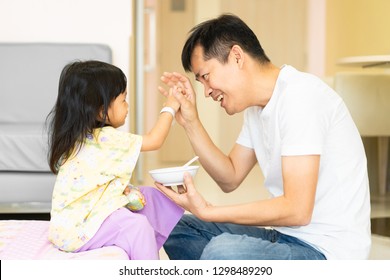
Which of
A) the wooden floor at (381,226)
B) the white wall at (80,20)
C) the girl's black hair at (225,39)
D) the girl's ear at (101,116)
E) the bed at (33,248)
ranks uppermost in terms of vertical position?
the white wall at (80,20)

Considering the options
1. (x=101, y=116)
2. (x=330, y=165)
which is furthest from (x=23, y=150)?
(x=330, y=165)

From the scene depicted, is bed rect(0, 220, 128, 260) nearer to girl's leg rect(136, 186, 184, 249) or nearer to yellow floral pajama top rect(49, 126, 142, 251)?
yellow floral pajama top rect(49, 126, 142, 251)

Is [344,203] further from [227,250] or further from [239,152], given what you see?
[239,152]

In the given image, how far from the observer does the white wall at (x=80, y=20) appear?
140 inches

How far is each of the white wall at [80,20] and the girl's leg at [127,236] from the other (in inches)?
84.3

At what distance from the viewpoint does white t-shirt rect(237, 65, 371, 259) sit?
4.67 feet

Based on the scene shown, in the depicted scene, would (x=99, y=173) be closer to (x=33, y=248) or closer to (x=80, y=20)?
(x=33, y=248)

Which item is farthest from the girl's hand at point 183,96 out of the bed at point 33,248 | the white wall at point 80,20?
the white wall at point 80,20

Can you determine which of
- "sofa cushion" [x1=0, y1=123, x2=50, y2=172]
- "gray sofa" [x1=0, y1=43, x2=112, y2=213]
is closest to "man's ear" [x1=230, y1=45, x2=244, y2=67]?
"sofa cushion" [x1=0, y1=123, x2=50, y2=172]

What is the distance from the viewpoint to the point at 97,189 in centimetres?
157

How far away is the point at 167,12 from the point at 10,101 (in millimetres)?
2937

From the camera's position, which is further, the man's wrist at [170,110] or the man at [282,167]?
the man's wrist at [170,110]

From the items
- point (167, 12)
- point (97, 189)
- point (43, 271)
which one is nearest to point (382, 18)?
point (167, 12)

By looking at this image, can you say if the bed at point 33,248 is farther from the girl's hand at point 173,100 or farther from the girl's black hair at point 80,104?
the girl's hand at point 173,100
